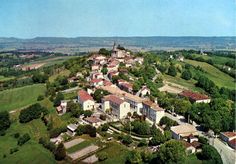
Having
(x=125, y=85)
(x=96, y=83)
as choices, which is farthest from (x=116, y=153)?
(x=96, y=83)

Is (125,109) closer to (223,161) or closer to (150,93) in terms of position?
(150,93)

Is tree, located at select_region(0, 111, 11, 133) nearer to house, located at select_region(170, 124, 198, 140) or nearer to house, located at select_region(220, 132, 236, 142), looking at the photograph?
house, located at select_region(170, 124, 198, 140)

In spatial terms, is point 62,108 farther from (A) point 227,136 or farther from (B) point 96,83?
(A) point 227,136

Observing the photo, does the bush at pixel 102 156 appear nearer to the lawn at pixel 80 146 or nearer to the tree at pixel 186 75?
the lawn at pixel 80 146

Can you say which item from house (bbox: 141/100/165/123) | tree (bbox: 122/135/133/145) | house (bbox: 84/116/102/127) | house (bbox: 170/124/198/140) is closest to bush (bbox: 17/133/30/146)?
house (bbox: 84/116/102/127)

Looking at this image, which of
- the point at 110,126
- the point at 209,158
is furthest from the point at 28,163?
the point at 209,158
